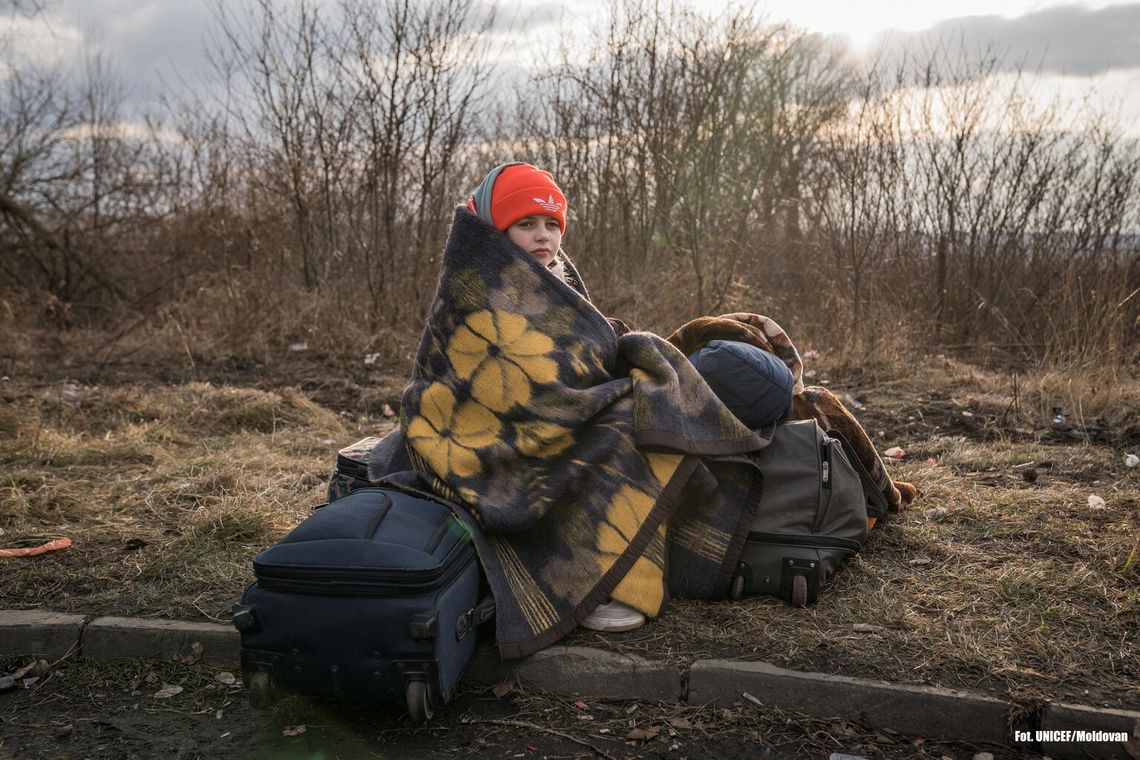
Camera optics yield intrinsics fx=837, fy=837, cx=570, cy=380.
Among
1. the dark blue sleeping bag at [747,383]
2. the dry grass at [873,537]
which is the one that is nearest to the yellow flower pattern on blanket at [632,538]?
the dry grass at [873,537]

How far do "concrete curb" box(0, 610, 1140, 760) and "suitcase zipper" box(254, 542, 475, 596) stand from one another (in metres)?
0.53

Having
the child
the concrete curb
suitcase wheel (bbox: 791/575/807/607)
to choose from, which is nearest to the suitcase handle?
the concrete curb

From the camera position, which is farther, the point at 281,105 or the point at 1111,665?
the point at 281,105

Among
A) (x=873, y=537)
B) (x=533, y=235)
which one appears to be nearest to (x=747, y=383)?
(x=533, y=235)

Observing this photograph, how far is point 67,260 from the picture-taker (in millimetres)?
11055

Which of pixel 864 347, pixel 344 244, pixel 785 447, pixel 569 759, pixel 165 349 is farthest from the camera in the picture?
pixel 344 244

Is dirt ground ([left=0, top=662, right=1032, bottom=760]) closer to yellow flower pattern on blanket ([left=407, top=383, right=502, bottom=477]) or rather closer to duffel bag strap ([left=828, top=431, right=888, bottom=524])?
yellow flower pattern on blanket ([left=407, top=383, right=502, bottom=477])

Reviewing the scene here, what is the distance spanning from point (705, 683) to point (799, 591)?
0.55 meters

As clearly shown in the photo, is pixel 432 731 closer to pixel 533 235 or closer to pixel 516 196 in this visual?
pixel 533 235

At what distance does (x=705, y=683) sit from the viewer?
102 inches

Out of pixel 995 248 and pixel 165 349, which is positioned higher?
pixel 995 248

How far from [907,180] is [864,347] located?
7.51ft

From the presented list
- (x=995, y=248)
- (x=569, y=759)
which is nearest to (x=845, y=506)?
(x=569, y=759)

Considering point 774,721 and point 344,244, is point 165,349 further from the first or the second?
point 774,721
